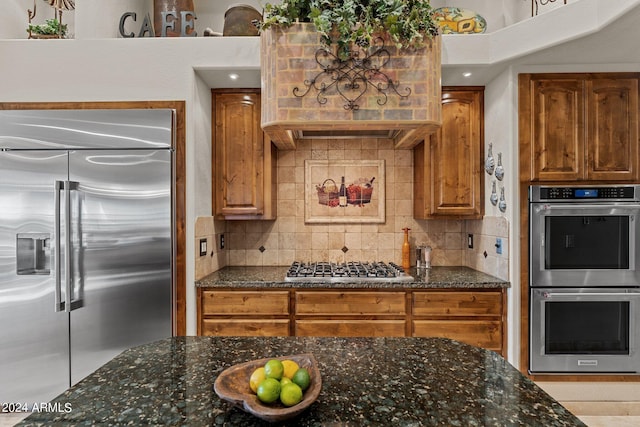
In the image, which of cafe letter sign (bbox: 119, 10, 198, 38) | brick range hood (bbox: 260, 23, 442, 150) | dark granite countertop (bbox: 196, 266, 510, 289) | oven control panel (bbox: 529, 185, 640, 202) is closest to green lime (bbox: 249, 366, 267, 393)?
brick range hood (bbox: 260, 23, 442, 150)

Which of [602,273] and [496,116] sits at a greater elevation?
[496,116]

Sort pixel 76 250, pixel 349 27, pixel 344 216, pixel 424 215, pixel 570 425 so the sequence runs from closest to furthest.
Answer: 1. pixel 570 425
2. pixel 349 27
3. pixel 76 250
4. pixel 424 215
5. pixel 344 216

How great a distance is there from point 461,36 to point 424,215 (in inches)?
53.4

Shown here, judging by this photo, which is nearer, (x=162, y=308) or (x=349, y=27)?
(x=349, y=27)

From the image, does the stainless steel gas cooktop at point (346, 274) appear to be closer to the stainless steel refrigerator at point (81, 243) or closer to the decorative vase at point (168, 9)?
the stainless steel refrigerator at point (81, 243)

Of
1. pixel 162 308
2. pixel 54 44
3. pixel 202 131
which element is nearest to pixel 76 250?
pixel 162 308

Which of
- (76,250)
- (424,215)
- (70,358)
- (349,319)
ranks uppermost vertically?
(424,215)

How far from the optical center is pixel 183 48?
8.57 feet

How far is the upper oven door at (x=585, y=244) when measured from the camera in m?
2.53

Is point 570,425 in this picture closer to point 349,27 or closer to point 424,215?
point 349,27

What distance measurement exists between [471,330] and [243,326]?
164cm

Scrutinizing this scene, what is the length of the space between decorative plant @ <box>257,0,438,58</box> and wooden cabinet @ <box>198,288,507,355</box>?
1640 mm

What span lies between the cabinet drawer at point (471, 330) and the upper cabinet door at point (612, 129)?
1.25 meters

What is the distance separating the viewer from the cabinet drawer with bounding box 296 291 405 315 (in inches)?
105
